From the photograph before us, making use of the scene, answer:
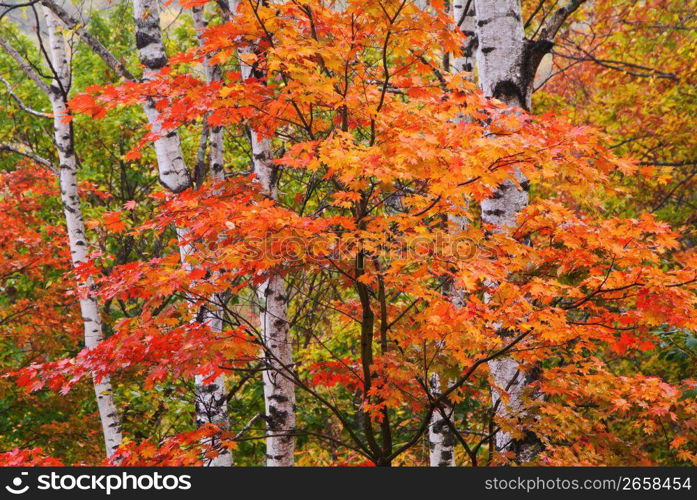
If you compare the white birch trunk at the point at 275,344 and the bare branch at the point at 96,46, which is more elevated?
the bare branch at the point at 96,46

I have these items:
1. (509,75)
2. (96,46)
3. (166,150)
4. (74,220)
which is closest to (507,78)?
(509,75)

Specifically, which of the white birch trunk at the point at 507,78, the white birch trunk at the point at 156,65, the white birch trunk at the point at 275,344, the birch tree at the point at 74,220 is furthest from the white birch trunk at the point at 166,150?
the birch tree at the point at 74,220

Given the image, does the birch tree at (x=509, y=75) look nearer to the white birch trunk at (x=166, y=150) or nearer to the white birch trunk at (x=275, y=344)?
the white birch trunk at (x=275, y=344)

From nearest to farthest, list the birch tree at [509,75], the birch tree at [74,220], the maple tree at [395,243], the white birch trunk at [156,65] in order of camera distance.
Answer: the maple tree at [395,243]
the birch tree at [509,75]
the white birch trunk at [156,65]
the birch tree at [74,220]

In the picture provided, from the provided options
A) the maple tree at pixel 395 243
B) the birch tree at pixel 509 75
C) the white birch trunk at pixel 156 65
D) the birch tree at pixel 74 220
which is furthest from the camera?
the birch tree at pixel 74 220

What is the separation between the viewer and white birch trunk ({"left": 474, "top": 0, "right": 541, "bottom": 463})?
14.1ft

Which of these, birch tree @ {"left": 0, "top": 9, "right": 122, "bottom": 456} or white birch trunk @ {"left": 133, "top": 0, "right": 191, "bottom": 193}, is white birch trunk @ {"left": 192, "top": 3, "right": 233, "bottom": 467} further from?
birch tree @ {"left": 0, "top": 9, "right": 122, "bottom": 456}

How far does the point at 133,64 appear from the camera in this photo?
10.3 meters

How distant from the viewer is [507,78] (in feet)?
14.2

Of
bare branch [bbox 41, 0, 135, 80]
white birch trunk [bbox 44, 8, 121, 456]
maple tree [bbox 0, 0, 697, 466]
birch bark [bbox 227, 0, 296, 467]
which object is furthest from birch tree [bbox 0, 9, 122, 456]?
birch bark [bbox 227, 0, 296, 467]

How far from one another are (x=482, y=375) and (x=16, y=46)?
11368mm

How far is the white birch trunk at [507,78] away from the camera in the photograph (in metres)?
4.31
